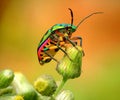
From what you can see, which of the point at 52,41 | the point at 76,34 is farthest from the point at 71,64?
the point at 76,34

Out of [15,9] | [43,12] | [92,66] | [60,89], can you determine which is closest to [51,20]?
[43,12]

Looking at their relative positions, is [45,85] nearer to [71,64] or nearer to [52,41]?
[71,64]

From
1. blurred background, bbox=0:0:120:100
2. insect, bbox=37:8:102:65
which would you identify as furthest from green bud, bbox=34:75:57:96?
blurred background, bbox=0:0:120:100

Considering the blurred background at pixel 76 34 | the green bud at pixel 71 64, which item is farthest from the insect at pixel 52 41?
the blurred background at pixel 76 34

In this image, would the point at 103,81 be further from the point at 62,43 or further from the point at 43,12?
the point at 62,43

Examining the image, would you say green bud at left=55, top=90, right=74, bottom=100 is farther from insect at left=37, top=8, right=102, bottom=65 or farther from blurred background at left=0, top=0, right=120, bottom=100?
blurred background at left=0, top=0, right=120, bottom=100

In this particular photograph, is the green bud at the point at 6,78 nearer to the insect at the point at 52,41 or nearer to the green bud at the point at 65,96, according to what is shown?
the green bud at the point at 65,96

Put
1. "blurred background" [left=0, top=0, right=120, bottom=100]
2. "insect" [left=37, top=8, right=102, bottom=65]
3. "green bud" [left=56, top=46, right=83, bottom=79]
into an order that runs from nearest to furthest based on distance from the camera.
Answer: "green bud" [left=56, top=46, right=83, bottom=79]
"insect" [left=37, top=8, right=102, bottom=65]
"blurred background" [left=0, top=0, right=120, bottom=100]
